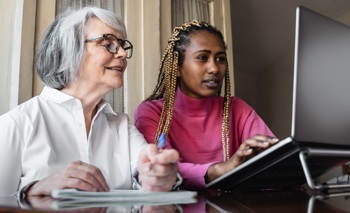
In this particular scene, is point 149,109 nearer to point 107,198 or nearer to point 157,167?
point 157,167

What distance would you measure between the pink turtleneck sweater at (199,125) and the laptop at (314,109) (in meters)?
0.47

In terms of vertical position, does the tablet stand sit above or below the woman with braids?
below

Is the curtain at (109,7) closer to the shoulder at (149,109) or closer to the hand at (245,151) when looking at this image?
the shoulder at (149,109)

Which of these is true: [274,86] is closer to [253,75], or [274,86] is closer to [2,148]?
[253,75]

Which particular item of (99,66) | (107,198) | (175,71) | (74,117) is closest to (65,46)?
(99,66)

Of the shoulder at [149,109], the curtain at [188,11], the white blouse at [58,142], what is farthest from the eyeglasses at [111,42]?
the curtain at [188,11]

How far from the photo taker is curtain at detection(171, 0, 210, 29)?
2.06 meters

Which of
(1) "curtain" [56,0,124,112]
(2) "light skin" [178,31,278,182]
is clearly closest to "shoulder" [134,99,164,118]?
(2) "light skin" [178,31,278,182]

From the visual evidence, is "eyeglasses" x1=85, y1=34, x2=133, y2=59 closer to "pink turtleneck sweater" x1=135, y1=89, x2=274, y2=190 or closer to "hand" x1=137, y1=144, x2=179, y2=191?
"pink turtleneck sweater" x1=135, y1=89, x2=274, y2=190

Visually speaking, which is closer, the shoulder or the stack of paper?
the stack of paper

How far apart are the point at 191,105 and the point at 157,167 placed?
29.3 inches

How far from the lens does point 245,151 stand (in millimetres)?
853

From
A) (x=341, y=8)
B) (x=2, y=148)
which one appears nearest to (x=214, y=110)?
(x=2, y=148)

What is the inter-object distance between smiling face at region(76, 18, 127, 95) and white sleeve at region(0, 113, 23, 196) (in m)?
0.26
